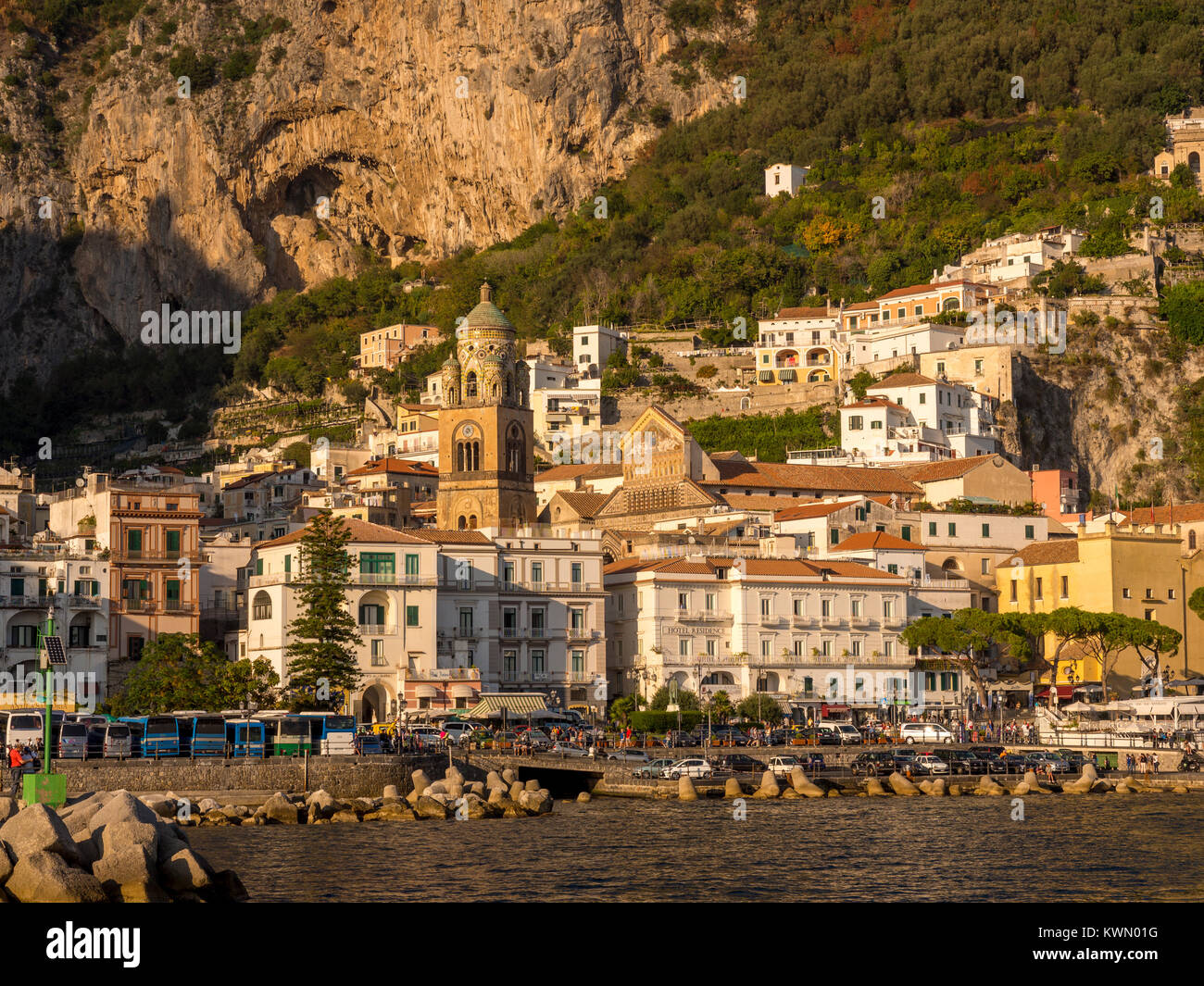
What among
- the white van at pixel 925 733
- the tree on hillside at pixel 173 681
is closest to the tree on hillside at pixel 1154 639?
the white van at pixel 925 733

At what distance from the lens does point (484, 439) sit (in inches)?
3937

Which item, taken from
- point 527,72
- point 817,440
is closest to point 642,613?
point 817,440

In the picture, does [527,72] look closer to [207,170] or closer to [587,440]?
[207,170]

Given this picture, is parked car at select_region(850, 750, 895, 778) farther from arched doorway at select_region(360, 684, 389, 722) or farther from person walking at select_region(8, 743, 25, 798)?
person walking at select_region(8, 743, 25, 798)

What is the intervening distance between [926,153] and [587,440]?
4727 centimetres

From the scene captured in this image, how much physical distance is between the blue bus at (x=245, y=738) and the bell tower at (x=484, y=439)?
38.8 metres

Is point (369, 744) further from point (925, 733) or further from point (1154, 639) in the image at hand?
point (1154, 639)

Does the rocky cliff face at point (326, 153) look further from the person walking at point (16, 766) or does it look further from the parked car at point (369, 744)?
the person walking at point (16, 766)

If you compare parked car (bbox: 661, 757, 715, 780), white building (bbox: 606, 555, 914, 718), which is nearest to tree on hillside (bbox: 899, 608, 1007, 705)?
white building (bbox: 606, 555, 914, 718)

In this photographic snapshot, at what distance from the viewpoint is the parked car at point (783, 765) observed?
206ft

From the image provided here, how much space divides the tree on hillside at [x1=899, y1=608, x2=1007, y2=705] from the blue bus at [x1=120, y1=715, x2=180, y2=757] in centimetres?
3573

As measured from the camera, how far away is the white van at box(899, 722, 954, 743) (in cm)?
7188
